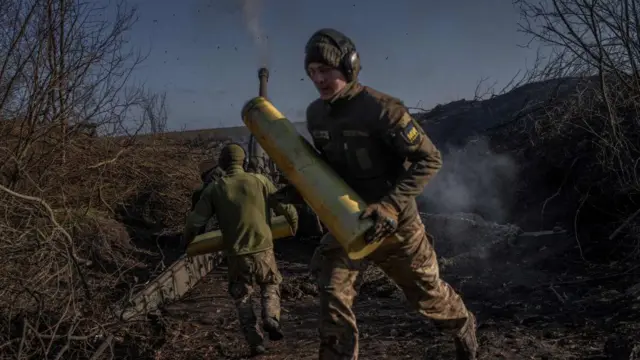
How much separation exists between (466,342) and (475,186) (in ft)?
19.6

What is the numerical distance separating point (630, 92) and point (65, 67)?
7.34m

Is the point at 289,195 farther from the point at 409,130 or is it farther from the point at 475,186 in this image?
the point at 475,186

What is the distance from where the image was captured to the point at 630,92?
6711 mm

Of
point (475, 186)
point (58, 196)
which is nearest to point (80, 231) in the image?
point (58, 196)

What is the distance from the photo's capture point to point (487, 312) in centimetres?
529

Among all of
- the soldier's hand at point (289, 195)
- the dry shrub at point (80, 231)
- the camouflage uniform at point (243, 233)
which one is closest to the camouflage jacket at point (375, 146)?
the soldier's hand at point (289, 195)

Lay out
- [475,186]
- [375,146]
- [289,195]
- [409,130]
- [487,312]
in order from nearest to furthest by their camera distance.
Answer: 1. [409,130]
2. [375,146]
3. [289,195]
4. [487,312]
5. [475,186]

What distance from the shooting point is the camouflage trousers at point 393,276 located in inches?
127

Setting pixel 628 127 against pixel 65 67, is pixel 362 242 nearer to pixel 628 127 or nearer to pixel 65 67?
pixel 628 127

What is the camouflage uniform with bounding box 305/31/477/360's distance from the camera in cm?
313

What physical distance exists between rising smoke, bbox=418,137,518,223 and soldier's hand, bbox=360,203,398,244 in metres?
6.04

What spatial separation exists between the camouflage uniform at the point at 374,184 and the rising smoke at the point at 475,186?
5.64m

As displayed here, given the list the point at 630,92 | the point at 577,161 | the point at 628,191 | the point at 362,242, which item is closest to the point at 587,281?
the point at 628,191

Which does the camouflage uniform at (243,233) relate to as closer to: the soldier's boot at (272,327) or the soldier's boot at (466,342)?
the soldier's boot at (272,327)
